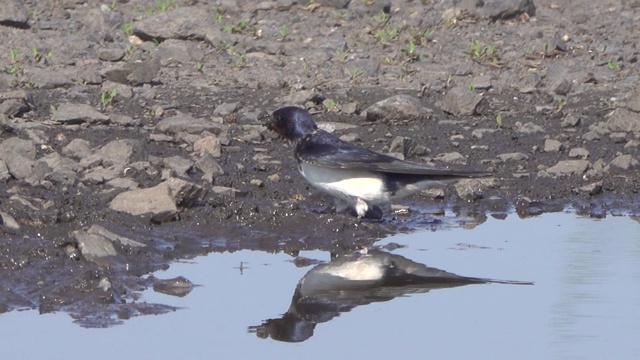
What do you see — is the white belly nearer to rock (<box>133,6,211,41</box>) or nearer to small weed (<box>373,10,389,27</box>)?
rock (<box>133,6,211,41</box>)

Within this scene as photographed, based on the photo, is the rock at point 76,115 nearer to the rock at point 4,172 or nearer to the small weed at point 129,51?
the rock at point 4,172

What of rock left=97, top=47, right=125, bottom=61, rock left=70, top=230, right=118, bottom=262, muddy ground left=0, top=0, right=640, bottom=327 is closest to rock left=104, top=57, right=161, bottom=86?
muddy ground left=0, top=0, right=640, bottom=327

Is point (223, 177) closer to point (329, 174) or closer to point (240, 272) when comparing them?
point (329, 174)

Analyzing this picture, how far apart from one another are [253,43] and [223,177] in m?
3.17

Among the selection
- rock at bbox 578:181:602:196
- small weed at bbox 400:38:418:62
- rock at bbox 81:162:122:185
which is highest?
small weed at bbox 400:38:418:62

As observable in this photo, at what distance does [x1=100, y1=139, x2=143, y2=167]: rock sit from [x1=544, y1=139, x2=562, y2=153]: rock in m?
2.62

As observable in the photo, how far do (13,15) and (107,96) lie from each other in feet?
6.58

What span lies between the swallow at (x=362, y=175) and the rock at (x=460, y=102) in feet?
7.85

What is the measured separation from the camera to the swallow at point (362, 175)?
7371 mm

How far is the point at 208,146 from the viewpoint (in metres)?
8.67

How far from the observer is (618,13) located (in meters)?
12.5

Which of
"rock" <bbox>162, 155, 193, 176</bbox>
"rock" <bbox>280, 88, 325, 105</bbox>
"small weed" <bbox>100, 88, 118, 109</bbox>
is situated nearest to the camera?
"rock" <bbox>162, 155, 193, 176</bbox>

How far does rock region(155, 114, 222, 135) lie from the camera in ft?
29.5

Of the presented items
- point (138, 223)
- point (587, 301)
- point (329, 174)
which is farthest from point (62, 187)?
point (587, 301)
